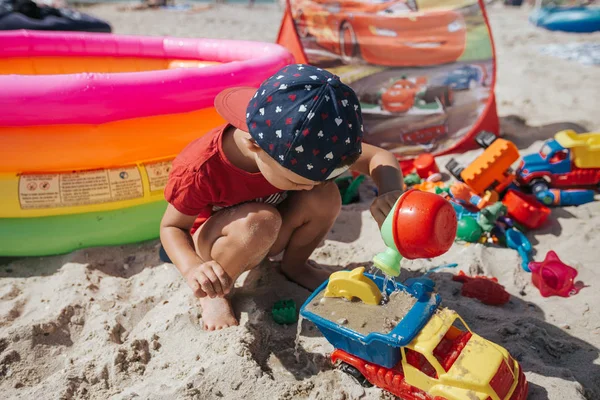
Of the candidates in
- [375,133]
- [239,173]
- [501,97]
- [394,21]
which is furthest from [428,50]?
[239,173]

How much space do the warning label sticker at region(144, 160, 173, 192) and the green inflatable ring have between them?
8cm

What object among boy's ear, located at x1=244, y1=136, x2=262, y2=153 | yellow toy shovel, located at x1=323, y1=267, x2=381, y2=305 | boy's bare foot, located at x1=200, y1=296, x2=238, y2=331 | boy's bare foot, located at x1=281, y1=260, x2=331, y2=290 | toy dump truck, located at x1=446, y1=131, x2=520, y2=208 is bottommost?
boy's bare foot, located at x1=281, y1=260, x2=331, y2=290

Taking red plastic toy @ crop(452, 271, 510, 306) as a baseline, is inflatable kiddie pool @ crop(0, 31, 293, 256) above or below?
above

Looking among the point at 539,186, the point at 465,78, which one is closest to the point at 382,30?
the point at 465,78

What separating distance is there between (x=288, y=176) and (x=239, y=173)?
26 centimetres

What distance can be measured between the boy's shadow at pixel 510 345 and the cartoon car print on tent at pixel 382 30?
1.67m

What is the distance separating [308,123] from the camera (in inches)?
49.2

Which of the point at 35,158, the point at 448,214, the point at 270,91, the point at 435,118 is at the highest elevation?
the point at 270,91

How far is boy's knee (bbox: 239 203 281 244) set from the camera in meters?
1.59

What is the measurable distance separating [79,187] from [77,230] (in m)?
0.18

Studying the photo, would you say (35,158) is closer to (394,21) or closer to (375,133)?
(375,133)

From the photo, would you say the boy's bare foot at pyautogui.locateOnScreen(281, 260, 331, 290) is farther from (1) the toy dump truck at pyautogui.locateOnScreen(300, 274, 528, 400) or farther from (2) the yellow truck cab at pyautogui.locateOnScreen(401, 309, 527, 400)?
(2) the yellow truck cab at pyautogui.locateOnScreen(401, 309, 527, 400)

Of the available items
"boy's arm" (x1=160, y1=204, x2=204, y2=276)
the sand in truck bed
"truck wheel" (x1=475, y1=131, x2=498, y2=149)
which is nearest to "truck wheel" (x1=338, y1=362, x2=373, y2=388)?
the sand in truck bed

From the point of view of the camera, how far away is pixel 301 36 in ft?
9.62
